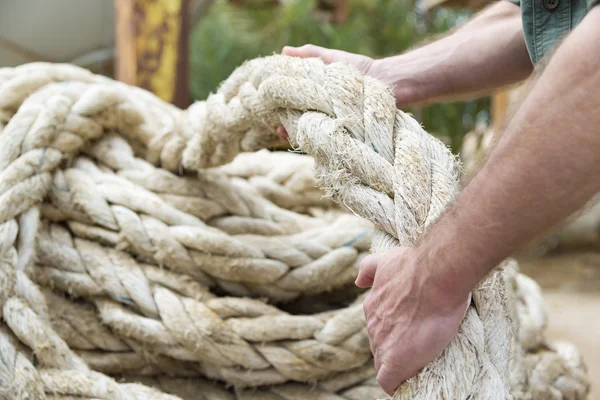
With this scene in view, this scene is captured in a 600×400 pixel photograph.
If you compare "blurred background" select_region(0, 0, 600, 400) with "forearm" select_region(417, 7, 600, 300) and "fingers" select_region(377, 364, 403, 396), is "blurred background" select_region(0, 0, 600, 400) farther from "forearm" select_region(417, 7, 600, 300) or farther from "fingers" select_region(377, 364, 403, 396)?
"fingers" select_region(377, 364, 403, 396)

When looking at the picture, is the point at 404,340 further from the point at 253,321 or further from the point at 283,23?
the point at 283,23

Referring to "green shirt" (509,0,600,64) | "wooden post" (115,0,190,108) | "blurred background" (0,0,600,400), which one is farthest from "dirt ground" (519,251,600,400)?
"wooden post" (115,0,190,108)

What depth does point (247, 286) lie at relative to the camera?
107cm

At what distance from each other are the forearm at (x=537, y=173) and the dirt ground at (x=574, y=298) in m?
1.22

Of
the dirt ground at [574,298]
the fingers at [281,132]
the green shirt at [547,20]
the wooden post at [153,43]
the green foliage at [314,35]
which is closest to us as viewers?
the green shirt at [547,20]

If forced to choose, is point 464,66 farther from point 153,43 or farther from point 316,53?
point 153,43

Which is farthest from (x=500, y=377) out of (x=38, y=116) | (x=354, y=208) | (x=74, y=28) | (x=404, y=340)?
(x=74, y=28)

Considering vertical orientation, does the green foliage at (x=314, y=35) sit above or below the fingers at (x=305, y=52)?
below

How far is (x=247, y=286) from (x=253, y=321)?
9 cm

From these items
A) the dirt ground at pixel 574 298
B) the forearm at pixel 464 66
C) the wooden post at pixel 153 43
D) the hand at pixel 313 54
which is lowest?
the dirt ground at pixel 574 298

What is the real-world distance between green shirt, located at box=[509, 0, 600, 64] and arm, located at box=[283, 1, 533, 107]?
169 millimetres

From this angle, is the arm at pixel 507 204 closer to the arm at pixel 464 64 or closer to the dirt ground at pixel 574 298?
the arm at pixel 464 64

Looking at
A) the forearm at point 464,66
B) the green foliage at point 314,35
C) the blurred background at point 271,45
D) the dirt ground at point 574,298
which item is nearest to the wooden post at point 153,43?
the blurred background at point 271,45

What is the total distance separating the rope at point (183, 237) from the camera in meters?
0.84
